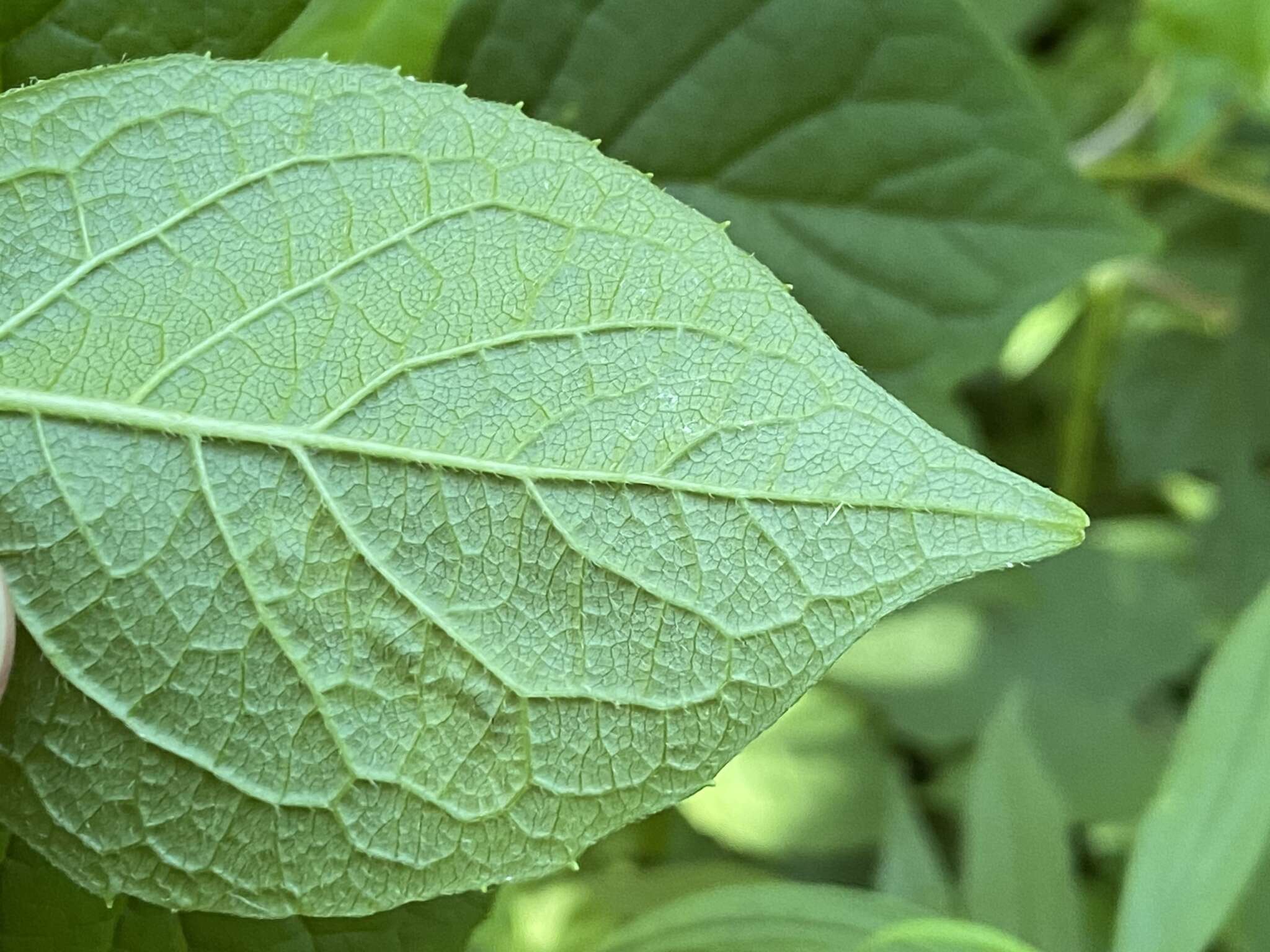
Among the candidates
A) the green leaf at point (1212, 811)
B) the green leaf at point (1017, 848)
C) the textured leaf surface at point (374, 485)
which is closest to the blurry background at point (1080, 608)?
the green leaf at point (1017, 848)

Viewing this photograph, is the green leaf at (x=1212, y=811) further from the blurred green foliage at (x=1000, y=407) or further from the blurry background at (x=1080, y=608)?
the blurry background at (x=1080, y=608)

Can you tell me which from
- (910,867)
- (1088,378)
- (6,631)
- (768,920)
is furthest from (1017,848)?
(6,631)

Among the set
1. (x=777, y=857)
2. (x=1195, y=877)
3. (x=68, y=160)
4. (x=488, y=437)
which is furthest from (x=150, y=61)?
(x=777, y=857)

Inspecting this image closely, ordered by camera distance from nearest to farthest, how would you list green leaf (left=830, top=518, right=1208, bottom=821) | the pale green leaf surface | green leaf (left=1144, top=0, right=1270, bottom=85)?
1. the pale green leaf surface
2. green leaf (left=1144, top=0, right=1270, bottom=85)
3. green leaf (left=830, top=518, right=1208, bottom=821)

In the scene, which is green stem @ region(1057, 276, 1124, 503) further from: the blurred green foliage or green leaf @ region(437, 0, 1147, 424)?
green leaf @ region(437, 0, 1147, 424)

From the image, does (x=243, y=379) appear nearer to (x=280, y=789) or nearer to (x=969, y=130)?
(x=280, y=789)

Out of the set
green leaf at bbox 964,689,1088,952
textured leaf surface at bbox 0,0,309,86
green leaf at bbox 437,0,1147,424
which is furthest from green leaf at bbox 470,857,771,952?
textured leaf surface at bbox 0,0,309,86

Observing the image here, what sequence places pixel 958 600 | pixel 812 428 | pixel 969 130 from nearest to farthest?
1. pixel 812 428
2. pixel 969 130
3. pixel 958 600
